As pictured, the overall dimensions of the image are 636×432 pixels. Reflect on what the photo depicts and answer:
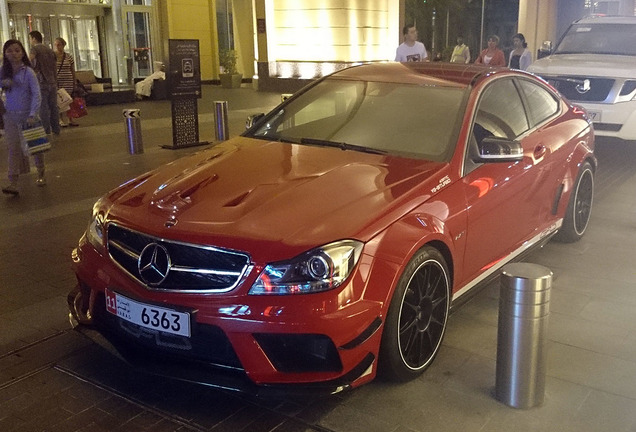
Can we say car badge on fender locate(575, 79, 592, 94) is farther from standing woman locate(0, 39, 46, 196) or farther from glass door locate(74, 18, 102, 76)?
glass door locate(74, 18, 102, 76)

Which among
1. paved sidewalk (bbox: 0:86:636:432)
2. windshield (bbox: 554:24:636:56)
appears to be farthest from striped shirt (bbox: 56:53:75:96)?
windshield (bbox: 554:24:636:56)

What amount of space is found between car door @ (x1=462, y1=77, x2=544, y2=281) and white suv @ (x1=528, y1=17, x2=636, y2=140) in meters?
4.37

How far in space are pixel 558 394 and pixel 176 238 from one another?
2.13 meters

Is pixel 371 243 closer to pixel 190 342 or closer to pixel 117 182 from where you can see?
pixel 190 342

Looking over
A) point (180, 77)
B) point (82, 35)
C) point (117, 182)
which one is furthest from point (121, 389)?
point (82, 35)

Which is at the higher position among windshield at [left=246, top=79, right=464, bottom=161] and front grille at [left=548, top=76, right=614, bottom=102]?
windshield at [left=246, top=79, right=464, bottom=161]

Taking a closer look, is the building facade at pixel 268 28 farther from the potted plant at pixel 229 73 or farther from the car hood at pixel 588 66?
the car hood at pixel 588 66

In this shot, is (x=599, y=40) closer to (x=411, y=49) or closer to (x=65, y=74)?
(x=411, y=49)

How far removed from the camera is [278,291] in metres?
3.18

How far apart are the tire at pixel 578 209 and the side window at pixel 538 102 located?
0.67m

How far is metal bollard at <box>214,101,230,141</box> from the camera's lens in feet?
41.3

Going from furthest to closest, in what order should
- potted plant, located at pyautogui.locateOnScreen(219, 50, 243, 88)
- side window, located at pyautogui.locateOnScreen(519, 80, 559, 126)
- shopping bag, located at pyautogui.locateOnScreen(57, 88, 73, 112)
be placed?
potted plant, located at pyautogui.locateOnScreen(219, 50, 243, 88), shopping bag, located at pyautogui.locateOnScreen(57, 88, 73, 112), side window, located at pyautogui.locateOnScreen(519, 80, 559, 126)

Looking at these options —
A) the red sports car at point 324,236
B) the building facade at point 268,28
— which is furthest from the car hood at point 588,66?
the building facade at point 268,28

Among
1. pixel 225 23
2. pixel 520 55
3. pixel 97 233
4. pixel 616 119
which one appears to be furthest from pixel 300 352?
pixel 225 23
